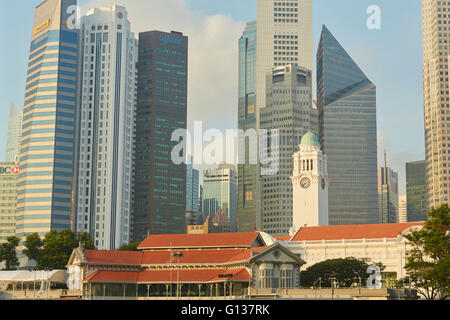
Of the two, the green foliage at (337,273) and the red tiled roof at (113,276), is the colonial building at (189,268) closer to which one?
the red tiled roof at (113,276)

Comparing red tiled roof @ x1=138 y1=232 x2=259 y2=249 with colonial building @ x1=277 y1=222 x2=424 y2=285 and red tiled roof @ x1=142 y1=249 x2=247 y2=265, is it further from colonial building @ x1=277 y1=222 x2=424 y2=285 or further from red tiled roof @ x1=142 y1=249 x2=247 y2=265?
colonial building @ x1=277 y1=222 x2=424 y2=285

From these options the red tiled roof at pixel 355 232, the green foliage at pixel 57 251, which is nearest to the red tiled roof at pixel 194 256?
the green foliage at pixel 57 251

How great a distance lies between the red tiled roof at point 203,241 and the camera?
143 meters

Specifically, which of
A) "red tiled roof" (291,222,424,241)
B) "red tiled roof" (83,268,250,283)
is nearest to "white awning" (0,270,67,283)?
"red tiled roof" (83,268,250,283)

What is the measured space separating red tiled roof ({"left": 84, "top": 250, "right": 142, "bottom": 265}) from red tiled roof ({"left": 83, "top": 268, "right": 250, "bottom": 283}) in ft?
8.11

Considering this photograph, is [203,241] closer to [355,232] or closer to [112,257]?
[112,257]

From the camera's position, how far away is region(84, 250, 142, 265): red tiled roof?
138125 mm

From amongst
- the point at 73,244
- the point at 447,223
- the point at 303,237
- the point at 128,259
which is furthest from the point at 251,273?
the point at 73,244

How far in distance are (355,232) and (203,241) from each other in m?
41.7

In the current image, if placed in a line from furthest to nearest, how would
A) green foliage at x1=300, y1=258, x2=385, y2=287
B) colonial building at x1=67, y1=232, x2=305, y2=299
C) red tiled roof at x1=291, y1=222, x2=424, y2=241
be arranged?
red tiled roof at x1=291, y1=222, x2=424, y2=241
green foliage at x1=300, y1=258, x2=385, y2=287
colonial building at x1=67, y1=232, x2=305, y2=299

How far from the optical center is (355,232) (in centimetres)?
16888

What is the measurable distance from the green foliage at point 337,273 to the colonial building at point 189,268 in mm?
13915
